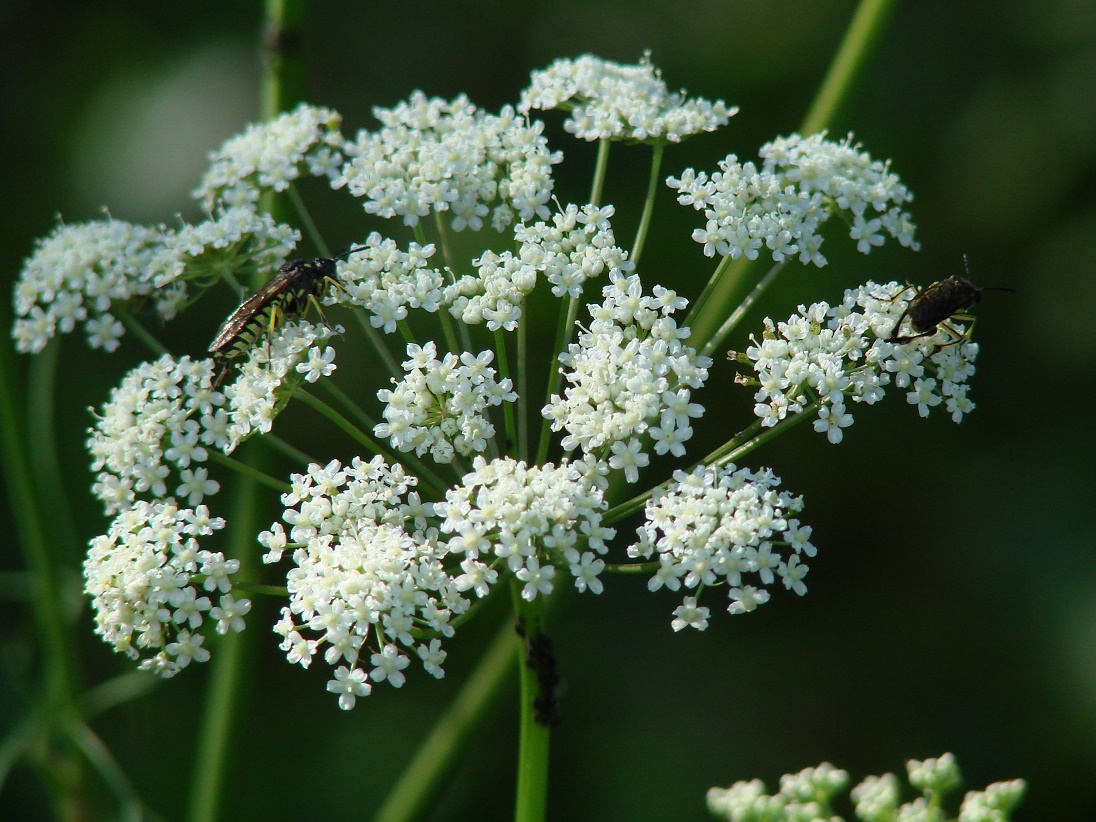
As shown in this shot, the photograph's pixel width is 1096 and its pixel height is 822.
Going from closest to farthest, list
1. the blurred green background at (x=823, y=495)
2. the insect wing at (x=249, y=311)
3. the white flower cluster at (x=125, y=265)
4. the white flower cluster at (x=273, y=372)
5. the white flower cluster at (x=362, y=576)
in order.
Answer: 1. the white flower cluster at (x=362, y=576)
2. the white flower cluster at (x=273, y=372)
3. the insect wing at (x=249, y=311)
4. the white flower cluster at (x=125, y=265)
5. the blurred green background at (x=823, y=495)

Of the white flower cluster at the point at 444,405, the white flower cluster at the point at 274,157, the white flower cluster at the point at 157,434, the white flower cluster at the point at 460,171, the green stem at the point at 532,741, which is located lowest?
the green stem at the point at 532,741

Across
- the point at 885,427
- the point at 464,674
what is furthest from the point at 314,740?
the point at 885,427

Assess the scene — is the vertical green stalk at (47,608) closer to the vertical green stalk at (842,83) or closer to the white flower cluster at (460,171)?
the white flower cluster at (460,171)

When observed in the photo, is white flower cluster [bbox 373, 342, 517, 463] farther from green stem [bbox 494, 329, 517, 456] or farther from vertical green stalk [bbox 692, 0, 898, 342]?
vertical green stalk [bbox 692, 0, 898, 342]

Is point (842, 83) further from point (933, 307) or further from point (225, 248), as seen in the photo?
point (225, 248)

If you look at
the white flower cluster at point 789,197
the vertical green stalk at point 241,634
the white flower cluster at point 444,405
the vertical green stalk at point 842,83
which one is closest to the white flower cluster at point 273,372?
the white flower cluster at point 444,405

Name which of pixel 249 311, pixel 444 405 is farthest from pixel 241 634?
pixel 444 405
